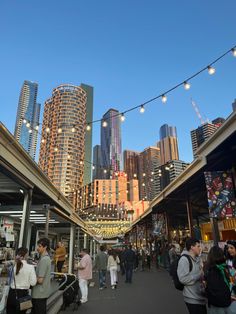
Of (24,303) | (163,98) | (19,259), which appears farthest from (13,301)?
(163,98)

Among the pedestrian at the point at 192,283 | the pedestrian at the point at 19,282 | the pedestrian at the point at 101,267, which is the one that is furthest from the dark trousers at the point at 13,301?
the pedestrian at the point at 101,267

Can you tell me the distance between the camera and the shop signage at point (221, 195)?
815 centimetres

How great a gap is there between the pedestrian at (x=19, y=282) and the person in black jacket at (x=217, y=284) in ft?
8.97

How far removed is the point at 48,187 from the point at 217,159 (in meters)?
6.28

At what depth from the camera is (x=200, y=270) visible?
3734mm

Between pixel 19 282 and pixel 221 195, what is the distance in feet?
20.8

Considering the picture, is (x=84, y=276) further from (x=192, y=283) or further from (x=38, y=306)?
(x=192, y=283)

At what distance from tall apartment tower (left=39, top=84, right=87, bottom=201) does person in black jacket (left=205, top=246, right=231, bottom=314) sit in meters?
7.86

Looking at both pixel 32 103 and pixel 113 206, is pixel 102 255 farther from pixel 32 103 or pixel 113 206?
pixel 32 103

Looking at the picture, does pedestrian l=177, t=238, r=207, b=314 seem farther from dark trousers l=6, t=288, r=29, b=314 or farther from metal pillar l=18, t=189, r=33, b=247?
metal pillar l=18, t=189, r=33, b=247

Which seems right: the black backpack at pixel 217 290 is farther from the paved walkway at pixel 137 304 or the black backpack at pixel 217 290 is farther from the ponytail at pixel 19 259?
the paved walkway at pixel 137 304

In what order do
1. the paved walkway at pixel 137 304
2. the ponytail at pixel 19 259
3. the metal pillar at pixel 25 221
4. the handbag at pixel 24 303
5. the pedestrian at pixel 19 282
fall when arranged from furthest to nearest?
1. the metal pillar at pixel 25 221
2. the paved walkway at pixel 137 304
3. the ponytail at pixel 19 259
4. the pedestrian at pixel 19 282
5. the handbag at pixel 24 303

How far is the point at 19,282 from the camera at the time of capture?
4312 millimetres

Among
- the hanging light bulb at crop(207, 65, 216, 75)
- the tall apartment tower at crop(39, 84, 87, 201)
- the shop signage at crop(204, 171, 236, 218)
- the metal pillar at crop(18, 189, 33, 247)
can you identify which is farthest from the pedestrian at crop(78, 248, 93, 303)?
the hanging light bulb at crop(207, 65, 216, 75)
